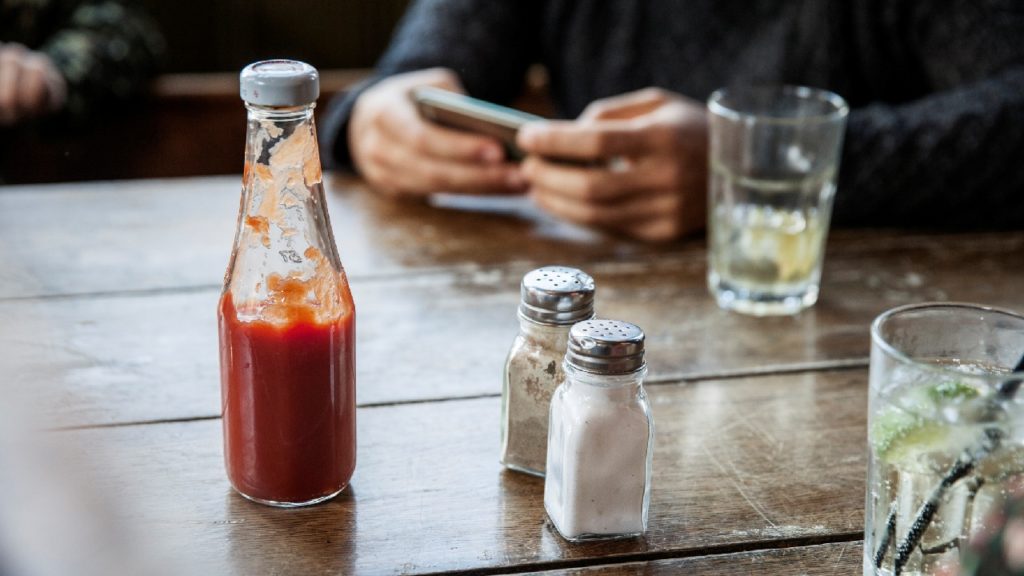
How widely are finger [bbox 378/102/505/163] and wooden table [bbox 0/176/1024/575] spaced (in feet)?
0.21

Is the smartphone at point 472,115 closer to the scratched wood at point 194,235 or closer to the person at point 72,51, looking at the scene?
the scratched wood at point 194,235

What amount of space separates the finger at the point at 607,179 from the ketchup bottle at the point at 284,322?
590 mm

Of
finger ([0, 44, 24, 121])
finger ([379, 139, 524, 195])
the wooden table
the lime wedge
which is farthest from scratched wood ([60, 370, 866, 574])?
finger ([0, 44, 24, 121])

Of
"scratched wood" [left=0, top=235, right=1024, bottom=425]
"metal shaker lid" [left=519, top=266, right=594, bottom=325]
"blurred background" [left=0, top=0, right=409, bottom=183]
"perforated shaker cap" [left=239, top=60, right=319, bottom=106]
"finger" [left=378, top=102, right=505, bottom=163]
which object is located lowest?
"blurred background" [left=0, top=0, right=409, bottom=183]

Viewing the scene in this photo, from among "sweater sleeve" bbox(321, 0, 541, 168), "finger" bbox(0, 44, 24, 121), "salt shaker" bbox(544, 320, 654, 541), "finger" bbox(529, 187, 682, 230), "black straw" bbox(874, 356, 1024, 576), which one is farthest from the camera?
"finger" bbox(0, 44, 24, 121)

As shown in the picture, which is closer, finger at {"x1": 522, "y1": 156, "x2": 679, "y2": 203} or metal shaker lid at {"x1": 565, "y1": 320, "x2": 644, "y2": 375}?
metal shaker lid at {"x1": 565, "y1": 320, "x2": 644, "y2": 375}

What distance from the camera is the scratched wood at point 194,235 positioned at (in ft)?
3.67

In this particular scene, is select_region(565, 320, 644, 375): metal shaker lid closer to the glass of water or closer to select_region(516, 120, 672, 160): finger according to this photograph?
the glass of water

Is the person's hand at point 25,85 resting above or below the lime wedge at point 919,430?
below

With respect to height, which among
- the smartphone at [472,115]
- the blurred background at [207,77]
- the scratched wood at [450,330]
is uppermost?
the smartphone at [472,115]

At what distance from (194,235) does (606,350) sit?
72 centimetres

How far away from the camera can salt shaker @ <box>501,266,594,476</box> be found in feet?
2.32

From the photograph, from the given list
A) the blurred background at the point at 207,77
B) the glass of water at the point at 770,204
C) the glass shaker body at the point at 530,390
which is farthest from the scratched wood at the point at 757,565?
the blurred background at the point at 207,77

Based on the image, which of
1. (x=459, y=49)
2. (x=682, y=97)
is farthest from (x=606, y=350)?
(x=459, y=49)
